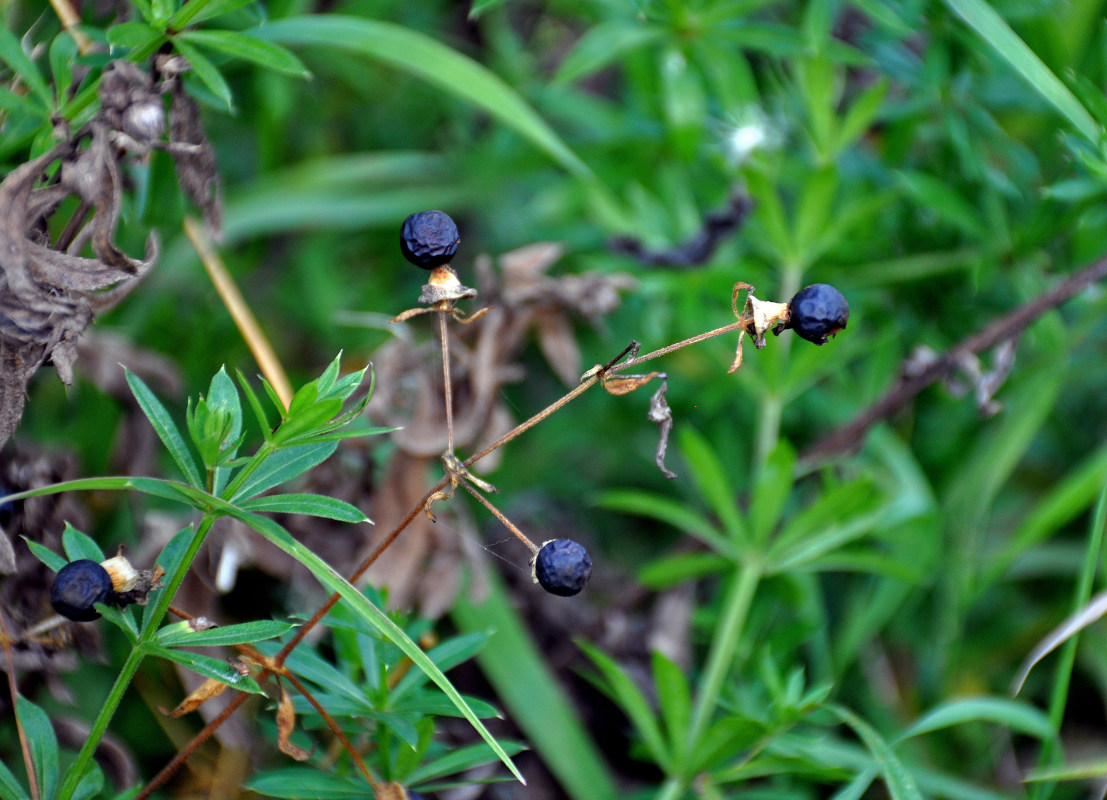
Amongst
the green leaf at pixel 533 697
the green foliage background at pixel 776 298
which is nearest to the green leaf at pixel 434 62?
the green foliage background at pixel 776 298

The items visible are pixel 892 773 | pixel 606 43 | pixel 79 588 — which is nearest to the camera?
pixel 79 588

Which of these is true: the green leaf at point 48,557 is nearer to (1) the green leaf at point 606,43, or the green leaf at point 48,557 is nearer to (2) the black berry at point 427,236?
(2) the black berry at point 427,236

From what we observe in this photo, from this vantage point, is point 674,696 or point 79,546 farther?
point 674,696

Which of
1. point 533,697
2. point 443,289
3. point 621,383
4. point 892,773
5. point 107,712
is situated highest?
point 443,289

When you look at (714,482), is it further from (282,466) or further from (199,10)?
(199,10)

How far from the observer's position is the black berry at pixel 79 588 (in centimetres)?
98

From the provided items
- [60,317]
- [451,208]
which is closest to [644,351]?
[451,208]

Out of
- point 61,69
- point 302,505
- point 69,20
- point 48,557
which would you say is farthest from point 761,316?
point 69,20

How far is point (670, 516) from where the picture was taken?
1758mm

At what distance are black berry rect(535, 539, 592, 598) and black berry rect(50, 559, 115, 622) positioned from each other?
0.51m

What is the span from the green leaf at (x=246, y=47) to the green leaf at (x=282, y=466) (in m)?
0.55

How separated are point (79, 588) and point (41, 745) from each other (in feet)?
0.97

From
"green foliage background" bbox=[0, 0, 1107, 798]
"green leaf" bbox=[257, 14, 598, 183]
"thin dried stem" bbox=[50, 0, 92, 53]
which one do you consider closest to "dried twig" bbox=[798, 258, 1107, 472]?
"green foliage background" bbox=[0, 0, 1107, 798]

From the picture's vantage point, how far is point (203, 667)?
102cm
